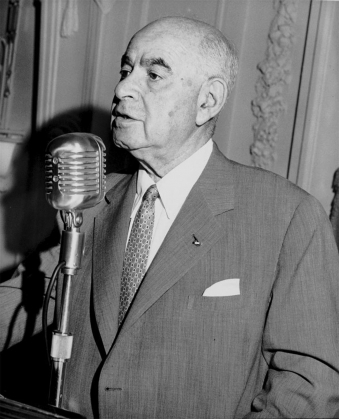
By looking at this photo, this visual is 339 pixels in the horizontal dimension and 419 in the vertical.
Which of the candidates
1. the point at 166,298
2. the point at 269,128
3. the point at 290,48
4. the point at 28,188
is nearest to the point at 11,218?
the point at 28,188

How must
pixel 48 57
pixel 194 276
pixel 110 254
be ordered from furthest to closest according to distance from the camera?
pixel 48 57, pixel 110 254, pixel 194 276

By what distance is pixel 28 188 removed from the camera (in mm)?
3160

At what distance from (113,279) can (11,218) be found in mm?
1696

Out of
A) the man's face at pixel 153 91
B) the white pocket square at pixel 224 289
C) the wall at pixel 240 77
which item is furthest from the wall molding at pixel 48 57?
the white pocket square at pixel 224 289

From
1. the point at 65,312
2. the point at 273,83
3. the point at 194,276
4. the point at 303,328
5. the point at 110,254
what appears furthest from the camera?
the point at 273,83

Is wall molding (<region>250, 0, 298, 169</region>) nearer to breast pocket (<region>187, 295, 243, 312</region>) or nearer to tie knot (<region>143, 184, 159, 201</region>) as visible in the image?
tie knot (<region>143, 184, 159, 201</region>)

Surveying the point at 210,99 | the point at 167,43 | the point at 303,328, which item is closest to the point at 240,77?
the point at 210,99

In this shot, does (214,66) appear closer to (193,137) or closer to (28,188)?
(193,137)

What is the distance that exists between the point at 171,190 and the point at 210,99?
279mm

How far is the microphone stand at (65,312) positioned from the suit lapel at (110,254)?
0.31 meters

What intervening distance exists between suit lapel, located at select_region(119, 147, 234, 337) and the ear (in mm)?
131

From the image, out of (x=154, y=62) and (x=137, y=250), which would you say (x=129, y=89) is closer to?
(x=154, y=62)

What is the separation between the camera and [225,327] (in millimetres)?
1433

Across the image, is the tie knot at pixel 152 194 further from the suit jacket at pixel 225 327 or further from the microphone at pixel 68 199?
the microphone at pixel 68 199
